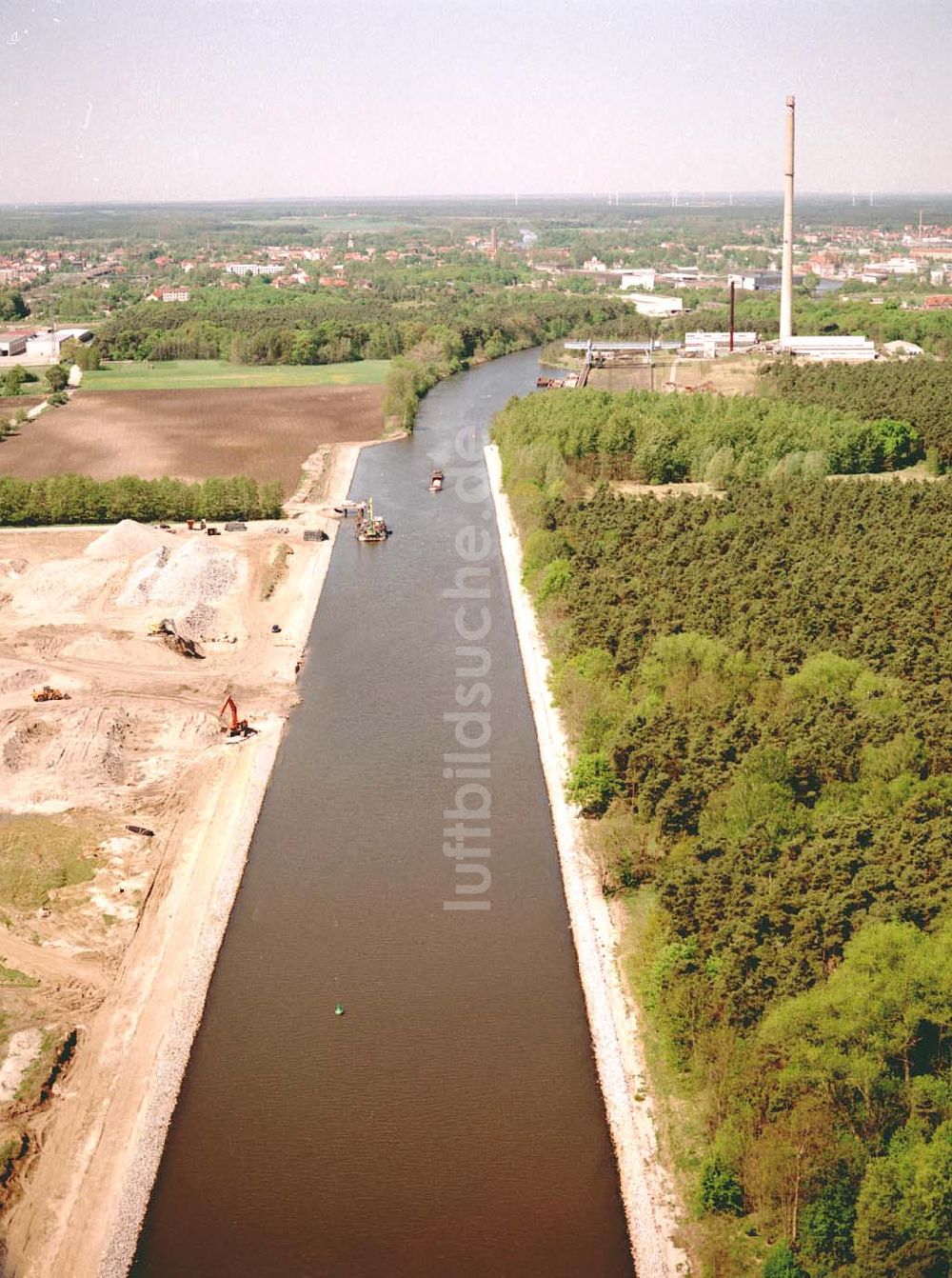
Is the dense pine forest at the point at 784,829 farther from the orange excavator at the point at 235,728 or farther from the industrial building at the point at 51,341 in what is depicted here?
the industrial building at the point at 51,341

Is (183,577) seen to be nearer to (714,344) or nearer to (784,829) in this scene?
(784,829)

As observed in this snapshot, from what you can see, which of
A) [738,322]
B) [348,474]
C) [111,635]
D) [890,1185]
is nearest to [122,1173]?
[890,1185]

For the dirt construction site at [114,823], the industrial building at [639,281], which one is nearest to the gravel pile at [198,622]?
the dirt construction site at [114,823]

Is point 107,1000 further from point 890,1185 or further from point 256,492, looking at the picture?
point 256,492

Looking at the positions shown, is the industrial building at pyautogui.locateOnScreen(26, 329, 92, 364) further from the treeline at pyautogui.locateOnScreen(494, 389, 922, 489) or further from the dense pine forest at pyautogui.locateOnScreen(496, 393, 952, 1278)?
the dense pine forest at pyautogui.locateOnScreen(496, 393, 952, 1278)

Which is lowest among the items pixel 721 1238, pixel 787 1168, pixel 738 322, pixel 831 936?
pixel 721 1238

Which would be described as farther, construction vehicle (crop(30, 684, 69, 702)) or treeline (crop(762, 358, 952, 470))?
treeline (crop(762, 358, 952, 470))

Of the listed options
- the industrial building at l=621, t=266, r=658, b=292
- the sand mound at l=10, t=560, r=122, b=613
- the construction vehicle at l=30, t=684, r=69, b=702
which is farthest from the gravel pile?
the industrial building at l=621, t=266, r=658, b=292
